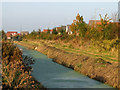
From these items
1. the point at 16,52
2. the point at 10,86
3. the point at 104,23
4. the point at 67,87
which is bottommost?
the point at 67,87

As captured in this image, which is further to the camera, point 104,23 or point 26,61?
point 104,23

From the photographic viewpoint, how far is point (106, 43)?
21953 millimetres

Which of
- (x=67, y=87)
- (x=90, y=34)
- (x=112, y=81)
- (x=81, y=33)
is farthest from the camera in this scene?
(x=81, y=33)

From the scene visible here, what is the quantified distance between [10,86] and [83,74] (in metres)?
6.97

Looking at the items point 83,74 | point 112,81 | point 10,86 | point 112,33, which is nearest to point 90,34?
point 112,33

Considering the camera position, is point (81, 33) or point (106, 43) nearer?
point (106, 43)

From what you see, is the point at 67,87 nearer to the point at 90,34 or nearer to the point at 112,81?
the point at 112,81

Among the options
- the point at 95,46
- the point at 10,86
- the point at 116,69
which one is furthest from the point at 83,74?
the point at 95,46

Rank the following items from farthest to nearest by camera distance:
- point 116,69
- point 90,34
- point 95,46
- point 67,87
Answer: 1. point 90,34
2. point 95,46
3. point 116,69
4. point 67,87

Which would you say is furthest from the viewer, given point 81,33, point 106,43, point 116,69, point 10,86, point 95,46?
point 81,33

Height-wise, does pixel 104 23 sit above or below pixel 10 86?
above

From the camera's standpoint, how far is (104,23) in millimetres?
25156

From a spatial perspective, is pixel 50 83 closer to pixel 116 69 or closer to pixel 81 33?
pixel 116 69

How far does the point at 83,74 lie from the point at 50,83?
3149 mm
